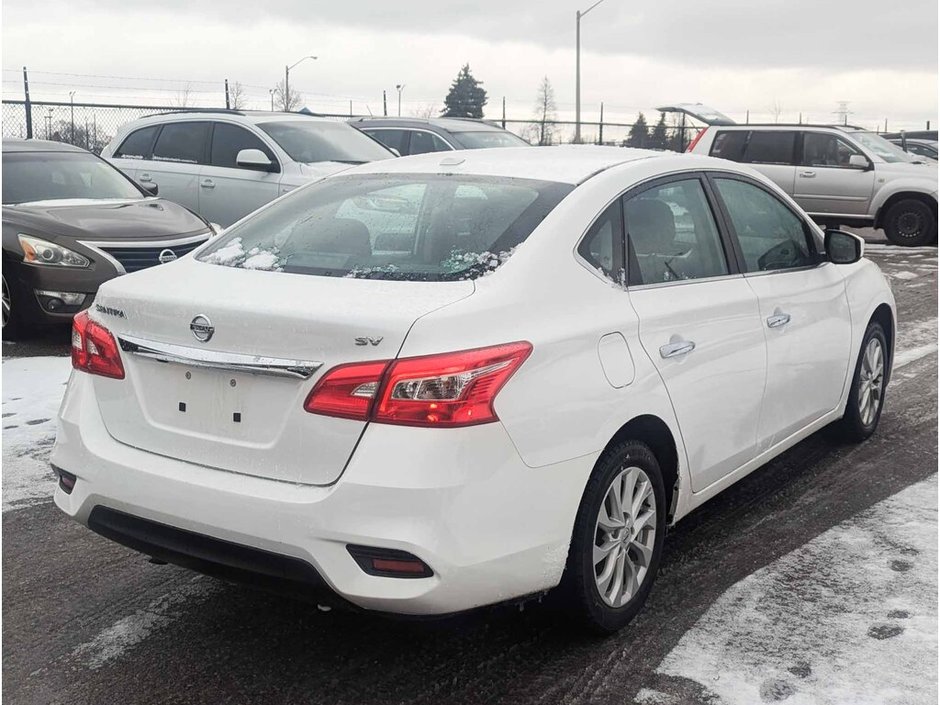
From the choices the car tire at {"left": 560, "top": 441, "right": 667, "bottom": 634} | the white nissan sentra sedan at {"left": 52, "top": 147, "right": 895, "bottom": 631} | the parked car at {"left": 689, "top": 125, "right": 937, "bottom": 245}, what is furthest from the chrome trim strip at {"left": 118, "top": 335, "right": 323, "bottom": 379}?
the parked car at {"left": 689, "top": 125, "right": 937, "bottom": 245}

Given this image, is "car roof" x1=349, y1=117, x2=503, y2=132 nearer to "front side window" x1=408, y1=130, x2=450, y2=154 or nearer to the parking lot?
"front side window" x1=408, y1=130, x2=450, y2=154

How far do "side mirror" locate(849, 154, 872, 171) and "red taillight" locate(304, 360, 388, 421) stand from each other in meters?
14.5

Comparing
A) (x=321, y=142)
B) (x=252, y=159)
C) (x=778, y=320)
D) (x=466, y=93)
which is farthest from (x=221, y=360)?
(x=466, y=93)

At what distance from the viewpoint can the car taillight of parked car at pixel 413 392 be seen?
280cm

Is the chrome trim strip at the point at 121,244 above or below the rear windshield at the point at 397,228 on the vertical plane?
below

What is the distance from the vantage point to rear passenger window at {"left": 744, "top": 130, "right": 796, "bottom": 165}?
1630cm

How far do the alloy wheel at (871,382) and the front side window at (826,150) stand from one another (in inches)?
438

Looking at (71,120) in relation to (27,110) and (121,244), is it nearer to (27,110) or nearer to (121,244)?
(27,110)

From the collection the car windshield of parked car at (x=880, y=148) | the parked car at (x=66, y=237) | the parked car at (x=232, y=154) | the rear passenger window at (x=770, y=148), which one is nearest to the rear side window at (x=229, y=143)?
the parked car at (x=232, y=154)

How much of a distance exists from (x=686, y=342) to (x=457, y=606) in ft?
4.29

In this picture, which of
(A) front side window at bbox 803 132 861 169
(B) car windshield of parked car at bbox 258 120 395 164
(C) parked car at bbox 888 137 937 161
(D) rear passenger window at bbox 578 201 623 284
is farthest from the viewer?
(C) parked car at bbox 888 137 937 161

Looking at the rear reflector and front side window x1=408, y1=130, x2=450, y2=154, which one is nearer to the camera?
the rear reflector

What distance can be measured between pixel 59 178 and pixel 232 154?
2.49 m

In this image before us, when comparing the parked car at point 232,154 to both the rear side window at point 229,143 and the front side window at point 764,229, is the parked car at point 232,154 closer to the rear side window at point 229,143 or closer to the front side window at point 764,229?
the rear side window at point 229,143
